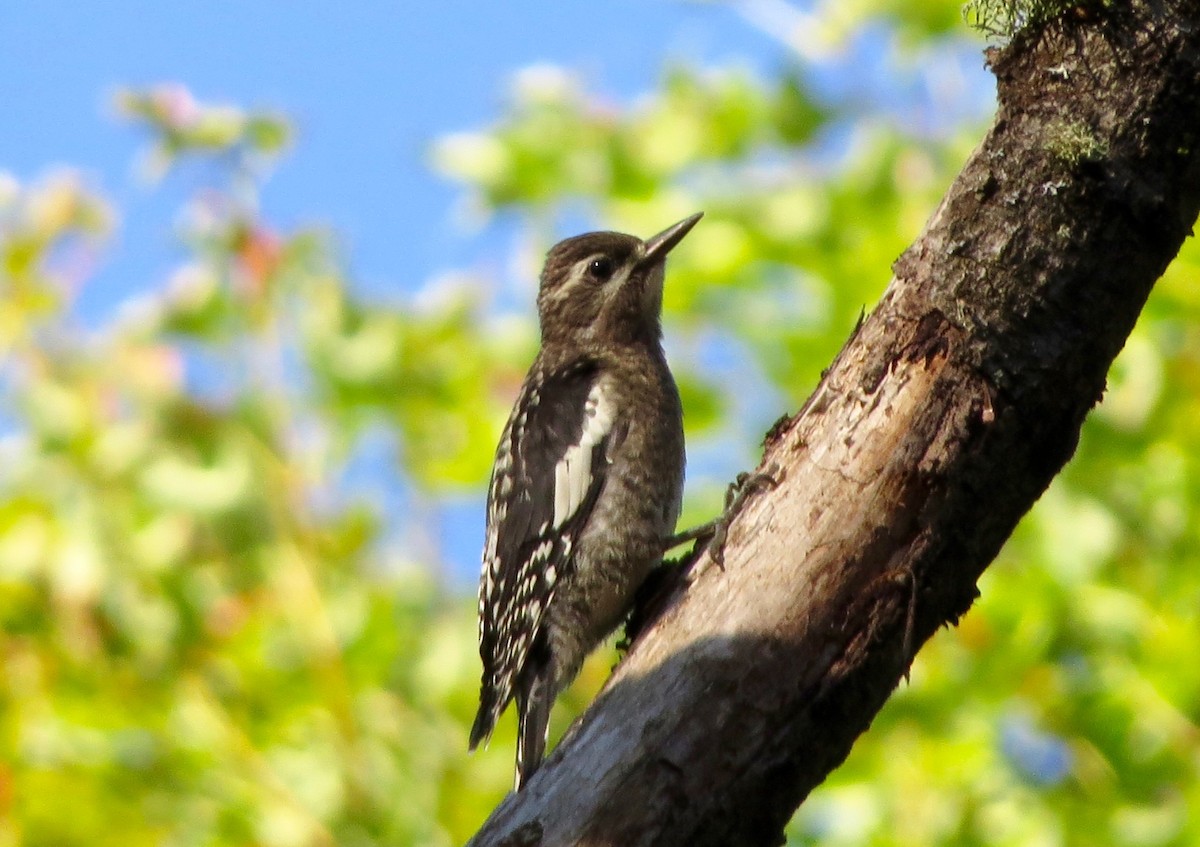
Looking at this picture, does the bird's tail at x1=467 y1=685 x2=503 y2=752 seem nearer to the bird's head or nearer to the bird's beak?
the bird's head

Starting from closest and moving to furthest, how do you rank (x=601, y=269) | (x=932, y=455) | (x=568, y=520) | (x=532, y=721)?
1. (x=932, y=455)
2. (x=532, y=721)
3. (x=568, y=520)
4. (x=601, y=269)

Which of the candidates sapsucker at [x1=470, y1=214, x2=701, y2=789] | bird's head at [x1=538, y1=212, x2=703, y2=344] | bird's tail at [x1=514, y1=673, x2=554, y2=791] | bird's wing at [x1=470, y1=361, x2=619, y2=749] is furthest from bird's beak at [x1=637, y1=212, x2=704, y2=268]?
bird's tail at [x1=514, y1=673, x2=554, y2=791]

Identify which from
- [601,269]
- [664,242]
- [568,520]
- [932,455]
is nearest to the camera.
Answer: [932,455]

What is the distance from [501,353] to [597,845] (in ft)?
11.0

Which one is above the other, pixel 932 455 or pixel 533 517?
pixel 533 517

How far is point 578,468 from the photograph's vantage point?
4.72 meters

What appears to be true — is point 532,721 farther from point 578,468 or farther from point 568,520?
point 578,468

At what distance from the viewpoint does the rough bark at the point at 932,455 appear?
2.68 meters

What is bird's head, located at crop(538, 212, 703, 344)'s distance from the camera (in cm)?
553

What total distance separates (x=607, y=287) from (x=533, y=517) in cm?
121

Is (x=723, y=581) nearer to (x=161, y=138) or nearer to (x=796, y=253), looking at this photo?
(x=796, y=253)

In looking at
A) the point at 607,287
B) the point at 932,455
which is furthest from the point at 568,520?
the point at 932,455

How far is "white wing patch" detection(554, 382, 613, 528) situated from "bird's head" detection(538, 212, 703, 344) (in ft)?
2.21

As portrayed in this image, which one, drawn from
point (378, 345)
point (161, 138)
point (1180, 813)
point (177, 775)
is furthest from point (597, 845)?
point (161, 138)
